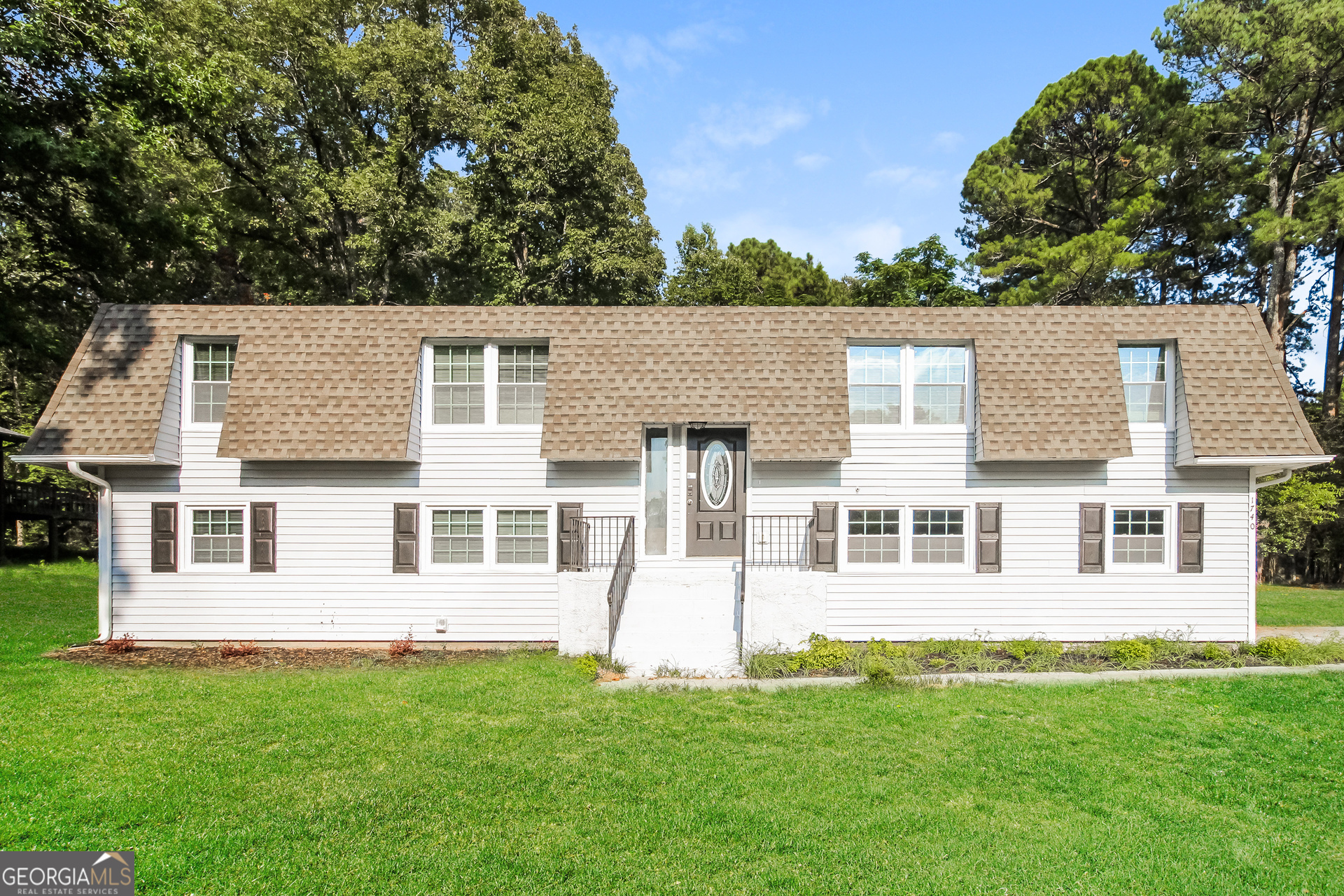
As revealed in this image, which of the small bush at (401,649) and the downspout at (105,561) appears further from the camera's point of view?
the downspout at (105,561)

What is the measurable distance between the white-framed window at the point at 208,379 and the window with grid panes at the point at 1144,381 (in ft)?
47.8

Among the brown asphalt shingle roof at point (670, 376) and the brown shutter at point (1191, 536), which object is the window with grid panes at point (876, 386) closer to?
the brown asphalt shingle roof at point (670, 376)

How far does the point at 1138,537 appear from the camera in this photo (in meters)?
10.6

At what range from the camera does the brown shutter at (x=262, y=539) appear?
10.6m

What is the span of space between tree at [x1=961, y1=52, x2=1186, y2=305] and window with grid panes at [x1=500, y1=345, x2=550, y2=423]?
60.9 ft

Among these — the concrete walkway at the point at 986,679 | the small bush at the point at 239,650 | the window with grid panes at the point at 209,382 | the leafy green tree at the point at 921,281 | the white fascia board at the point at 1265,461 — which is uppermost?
the leafy green tree at the point at 921,281

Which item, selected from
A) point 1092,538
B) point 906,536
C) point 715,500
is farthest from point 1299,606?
point 715,500

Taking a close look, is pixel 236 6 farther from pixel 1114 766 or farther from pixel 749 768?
pixel 1114 766

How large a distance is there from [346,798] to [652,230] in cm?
2300

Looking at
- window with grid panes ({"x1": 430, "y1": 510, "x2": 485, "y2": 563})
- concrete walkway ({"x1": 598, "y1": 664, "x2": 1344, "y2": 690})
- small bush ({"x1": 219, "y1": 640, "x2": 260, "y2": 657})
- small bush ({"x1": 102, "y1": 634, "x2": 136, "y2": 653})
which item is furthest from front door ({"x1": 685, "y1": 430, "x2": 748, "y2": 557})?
small bush ({"x1": 102, "y1": 634, "x2": 136, "y2": 653})

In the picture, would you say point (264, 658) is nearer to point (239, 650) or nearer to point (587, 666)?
point (239, 650)

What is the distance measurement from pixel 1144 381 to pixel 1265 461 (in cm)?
195

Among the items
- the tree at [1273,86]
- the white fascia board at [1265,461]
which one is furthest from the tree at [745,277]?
the white fascia board at [1265,461]

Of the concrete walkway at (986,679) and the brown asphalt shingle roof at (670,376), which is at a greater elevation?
the brown asphalt shingle roof at (670,376)
